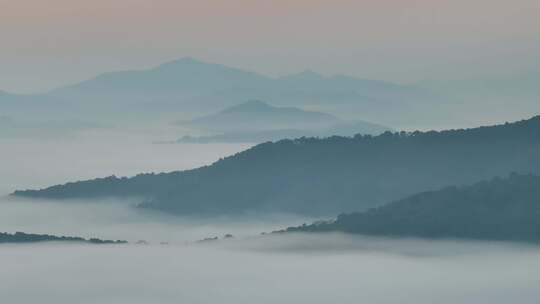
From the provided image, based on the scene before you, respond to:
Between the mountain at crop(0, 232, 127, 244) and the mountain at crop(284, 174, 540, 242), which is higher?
the mountain at crop(284, 174, 540, 242)

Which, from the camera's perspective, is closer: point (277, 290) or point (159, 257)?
point (277, 290)

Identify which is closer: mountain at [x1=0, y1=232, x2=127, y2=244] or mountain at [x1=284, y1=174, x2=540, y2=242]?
mountain at [x1=284, y1=174, x2=540, y2=242]

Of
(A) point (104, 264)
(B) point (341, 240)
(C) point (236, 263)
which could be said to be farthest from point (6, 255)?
(B) point (341, 240)

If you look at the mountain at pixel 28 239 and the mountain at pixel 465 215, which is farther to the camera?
the mountain at pixel 28 239

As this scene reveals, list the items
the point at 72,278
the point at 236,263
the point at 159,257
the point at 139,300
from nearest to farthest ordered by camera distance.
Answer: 1. the point at 139,300
2. the point at 72,278
3. the point at 236,263
4. the point at 159,257

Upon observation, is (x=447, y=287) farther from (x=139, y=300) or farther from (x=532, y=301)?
(x=139, y=300)

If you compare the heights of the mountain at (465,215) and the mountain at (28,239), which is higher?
the mountain at (465,215)

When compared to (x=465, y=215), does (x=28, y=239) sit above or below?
below

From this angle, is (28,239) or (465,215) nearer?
(465,215)
